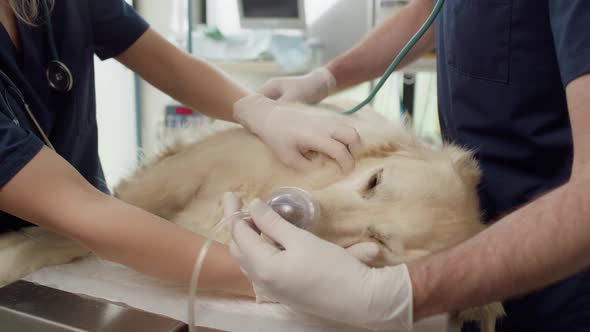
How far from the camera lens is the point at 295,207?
779 millimetres

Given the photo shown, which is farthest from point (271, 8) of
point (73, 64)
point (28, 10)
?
point (28, 10)

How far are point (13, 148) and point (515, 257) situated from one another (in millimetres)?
727

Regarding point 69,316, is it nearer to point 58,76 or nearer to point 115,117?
point 58,76

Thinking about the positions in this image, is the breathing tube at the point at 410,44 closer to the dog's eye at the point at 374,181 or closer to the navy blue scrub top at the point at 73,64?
the dog's eye at the point at 374,181

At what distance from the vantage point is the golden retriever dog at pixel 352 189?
88cm

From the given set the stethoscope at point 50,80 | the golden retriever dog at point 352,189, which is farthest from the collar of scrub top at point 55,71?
the golden retriever dog at point 352,189

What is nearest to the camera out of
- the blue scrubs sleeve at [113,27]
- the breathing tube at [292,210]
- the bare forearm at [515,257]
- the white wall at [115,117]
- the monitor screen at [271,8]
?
the bare forearm at [515,257]

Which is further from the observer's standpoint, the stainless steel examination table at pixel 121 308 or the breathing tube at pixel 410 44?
the breathing tube at pixel 410 44

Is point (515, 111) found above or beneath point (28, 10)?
beneath

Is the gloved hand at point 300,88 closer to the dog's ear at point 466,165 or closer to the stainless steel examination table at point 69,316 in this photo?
the dog's ear at point 466,165

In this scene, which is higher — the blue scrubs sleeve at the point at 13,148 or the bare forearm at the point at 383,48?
the blue scrubs sleeve at the point at 13,148

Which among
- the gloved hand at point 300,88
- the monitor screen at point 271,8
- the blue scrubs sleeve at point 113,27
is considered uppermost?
the blue scrubs sleeve at point 113,27

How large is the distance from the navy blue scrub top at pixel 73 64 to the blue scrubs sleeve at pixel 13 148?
0.4 inches

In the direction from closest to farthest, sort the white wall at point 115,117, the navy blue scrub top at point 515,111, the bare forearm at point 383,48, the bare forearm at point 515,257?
the bare forearm at point 515,257 → the navy blue scrub top at point 515,111 → the bare forearm at point 383,48 → the white wall at point 115,117
